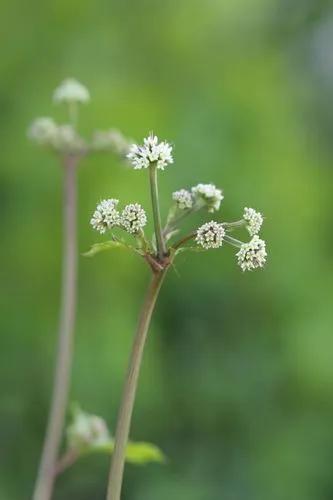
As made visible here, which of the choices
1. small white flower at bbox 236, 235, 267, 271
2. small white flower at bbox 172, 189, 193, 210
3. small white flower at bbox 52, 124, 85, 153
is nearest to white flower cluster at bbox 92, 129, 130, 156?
small white flower at bbox 52, 124, 85, 153

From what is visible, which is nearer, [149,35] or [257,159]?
[257,159]

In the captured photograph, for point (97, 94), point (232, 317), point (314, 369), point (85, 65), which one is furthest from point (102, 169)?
point (314, 369)

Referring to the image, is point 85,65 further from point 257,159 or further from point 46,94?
point 257,159

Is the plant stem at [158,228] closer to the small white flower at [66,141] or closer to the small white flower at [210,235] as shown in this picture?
the small white flower at [210,235]

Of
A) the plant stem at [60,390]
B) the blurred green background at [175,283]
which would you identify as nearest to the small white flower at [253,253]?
the plant stem at [60,390]

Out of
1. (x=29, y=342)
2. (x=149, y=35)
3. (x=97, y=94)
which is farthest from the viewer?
(x=149, y=35)

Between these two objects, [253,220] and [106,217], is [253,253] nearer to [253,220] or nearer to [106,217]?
[253,220]

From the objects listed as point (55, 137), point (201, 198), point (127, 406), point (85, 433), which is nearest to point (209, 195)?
point (201, 198)

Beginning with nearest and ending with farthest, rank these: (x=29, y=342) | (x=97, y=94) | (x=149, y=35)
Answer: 1. (x=29, y=342)
2. (x=97, y=94)
3. (x=149, y=35)
